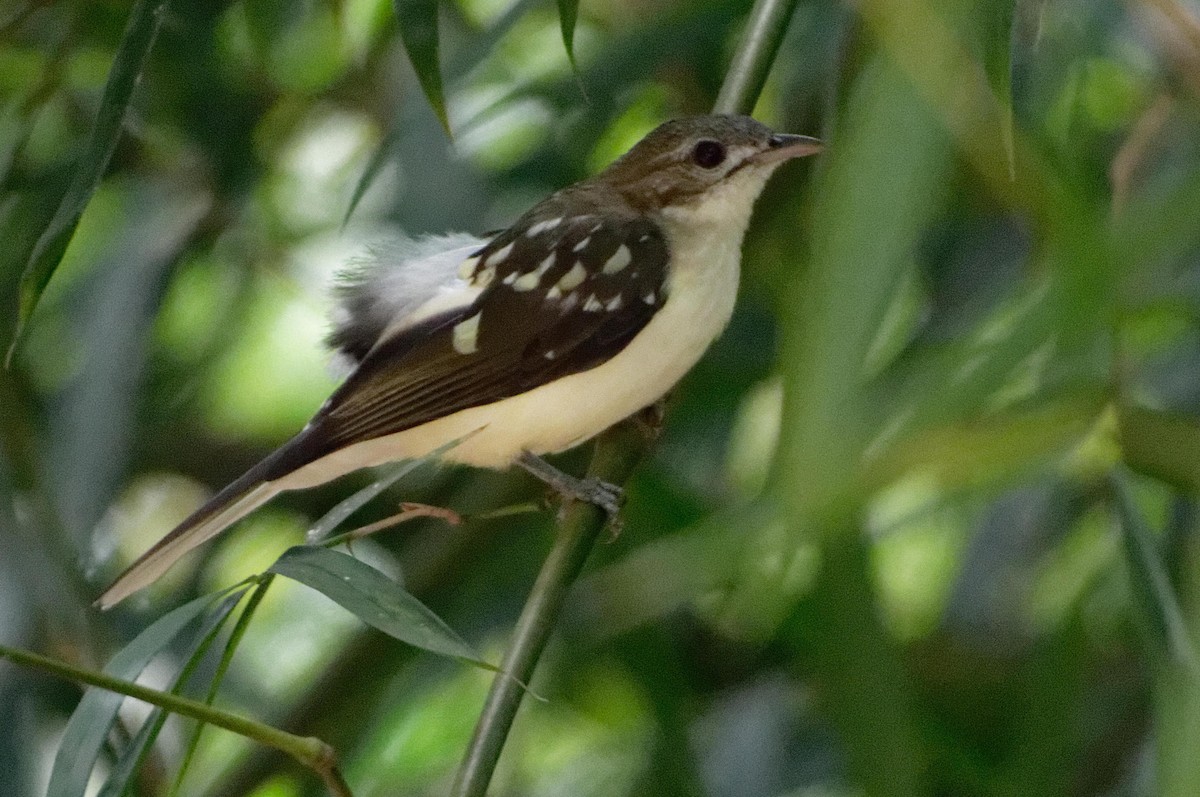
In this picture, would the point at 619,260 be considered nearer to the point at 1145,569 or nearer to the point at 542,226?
the point at 542,226

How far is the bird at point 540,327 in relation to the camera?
2.15m

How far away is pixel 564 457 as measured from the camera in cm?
271

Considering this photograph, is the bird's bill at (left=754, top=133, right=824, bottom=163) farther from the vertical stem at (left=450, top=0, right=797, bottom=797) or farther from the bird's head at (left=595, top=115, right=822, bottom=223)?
the vertical stem at (left=450, top=0, right=797, bottom=797)

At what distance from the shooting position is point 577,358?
7.26ft

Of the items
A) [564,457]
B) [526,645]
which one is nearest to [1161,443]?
[526,645]

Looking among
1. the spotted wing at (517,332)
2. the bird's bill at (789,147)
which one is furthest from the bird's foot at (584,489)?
the bird's bill at (789,147)

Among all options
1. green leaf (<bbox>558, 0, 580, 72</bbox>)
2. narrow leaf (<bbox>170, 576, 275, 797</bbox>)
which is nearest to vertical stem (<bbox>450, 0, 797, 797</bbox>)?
narrow leaf (<bbox>170, 576, 275, 797</bbox>)

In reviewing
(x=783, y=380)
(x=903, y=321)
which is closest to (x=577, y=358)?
(x=903, y=321)

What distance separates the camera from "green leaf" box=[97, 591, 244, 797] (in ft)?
4.35

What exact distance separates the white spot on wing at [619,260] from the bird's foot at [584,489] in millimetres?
297

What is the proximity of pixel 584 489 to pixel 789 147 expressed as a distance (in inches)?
27.7

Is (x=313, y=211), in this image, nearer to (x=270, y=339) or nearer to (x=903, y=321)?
(x=270, y=339)

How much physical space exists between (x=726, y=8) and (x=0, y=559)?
142 centimetres

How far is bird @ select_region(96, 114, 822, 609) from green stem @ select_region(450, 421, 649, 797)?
1.51ft
